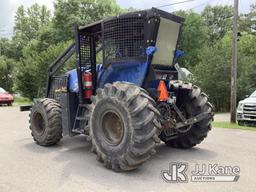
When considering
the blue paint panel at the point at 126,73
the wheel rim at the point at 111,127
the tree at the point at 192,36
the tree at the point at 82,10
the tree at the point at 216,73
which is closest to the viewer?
the wheel rim at the point at 111,127

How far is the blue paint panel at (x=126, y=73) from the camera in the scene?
5.71 meters

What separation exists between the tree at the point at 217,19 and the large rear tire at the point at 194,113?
1865 inches

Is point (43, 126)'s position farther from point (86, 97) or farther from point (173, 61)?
point (173, 61)

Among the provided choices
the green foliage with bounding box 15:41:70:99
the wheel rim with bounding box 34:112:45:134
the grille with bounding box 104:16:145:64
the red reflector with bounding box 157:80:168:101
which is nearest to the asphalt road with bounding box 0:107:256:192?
the wheel rim with bounding box 34:112:45:134

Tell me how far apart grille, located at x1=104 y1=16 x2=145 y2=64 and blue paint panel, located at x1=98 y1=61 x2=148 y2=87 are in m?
0.14

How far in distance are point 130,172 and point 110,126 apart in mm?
935

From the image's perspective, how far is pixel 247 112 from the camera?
11969mm

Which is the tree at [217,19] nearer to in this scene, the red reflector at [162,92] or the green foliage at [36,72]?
the green foliage at [36,72]

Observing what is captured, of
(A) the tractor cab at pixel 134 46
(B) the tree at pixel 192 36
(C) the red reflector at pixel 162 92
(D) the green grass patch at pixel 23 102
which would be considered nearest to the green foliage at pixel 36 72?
(D) the green grass patch at pixel 23 102

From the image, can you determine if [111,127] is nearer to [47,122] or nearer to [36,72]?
[47,122]

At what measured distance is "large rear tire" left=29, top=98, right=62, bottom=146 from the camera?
6801 mm

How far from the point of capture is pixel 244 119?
12.1 metres

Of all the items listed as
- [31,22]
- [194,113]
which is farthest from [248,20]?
[31,22]

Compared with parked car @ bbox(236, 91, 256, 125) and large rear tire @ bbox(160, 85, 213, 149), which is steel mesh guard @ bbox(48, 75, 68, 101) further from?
parked car @ bbox(236, 91, 256, 125)
